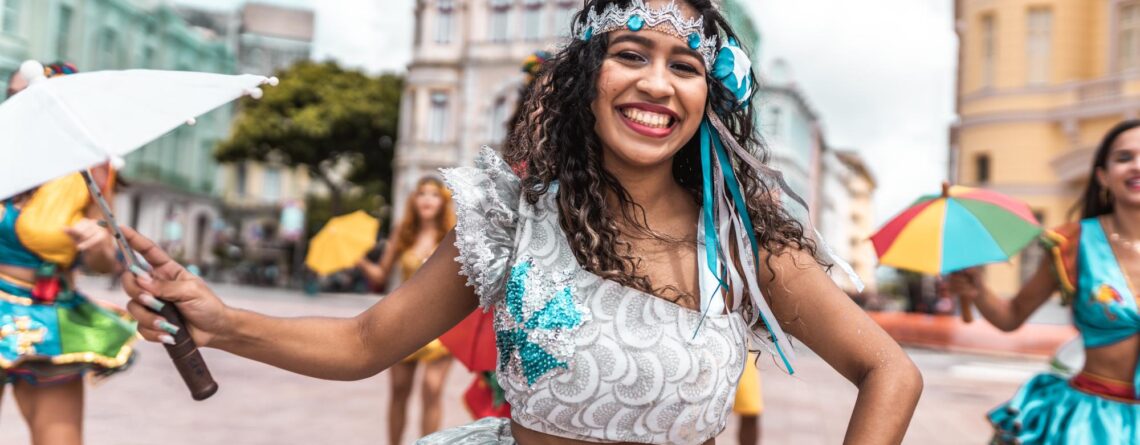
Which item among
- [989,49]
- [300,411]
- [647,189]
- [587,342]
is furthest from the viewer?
[989,49]

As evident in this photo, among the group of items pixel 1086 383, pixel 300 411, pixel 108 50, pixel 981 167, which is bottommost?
pixel 300 411

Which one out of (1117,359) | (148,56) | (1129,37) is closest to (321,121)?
(148,56)

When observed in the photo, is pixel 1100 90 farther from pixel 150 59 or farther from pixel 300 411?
pixel 150 59

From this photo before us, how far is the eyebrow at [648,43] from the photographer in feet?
6.63

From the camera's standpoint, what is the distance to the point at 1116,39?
2133 centimetres

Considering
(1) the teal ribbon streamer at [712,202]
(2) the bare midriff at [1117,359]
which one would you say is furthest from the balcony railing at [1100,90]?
(1) the teal ribbon streamer at [712,202]

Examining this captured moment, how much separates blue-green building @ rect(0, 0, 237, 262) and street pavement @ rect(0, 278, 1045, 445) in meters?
9.33

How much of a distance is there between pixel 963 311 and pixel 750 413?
1224 millimetres

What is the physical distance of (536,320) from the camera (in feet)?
6.34

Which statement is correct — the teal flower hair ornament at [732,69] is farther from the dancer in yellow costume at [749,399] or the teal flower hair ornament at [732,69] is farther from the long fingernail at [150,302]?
the dancer in yellow costume at [749,399]

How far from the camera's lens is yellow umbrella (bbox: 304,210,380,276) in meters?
6.75

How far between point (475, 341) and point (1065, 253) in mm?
2150

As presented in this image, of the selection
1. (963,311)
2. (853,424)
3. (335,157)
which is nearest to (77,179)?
(853,424)

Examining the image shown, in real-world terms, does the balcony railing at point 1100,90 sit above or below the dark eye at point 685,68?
above
